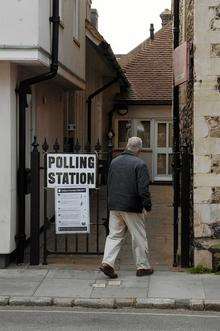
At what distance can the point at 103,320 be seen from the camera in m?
7.53

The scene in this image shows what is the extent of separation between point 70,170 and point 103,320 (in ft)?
10.2

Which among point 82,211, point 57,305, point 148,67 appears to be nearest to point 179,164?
point 82,211

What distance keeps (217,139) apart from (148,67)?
18.5 m

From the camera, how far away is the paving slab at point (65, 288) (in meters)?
8.48

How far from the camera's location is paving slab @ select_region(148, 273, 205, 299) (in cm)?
841

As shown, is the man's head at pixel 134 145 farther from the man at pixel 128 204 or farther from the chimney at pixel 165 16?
the chimney at pixel 165 16

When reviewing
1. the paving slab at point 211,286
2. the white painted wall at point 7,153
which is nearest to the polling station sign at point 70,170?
the white painted wall at point 7,153

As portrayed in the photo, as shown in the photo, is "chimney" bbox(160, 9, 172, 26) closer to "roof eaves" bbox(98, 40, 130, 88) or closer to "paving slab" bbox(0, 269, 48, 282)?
"roof eaves" bbox(98, 40, 130, 88)

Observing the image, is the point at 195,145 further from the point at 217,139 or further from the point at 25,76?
the point at 25,76

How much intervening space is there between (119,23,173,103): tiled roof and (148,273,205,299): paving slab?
16374 millimetres

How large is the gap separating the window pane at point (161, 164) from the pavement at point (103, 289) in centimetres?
1619

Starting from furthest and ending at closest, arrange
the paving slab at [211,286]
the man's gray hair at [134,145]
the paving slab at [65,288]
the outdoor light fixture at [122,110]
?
the outdoor light fixture at [122,110] → the man's gray hair at [134,145] → the paving slab at [65,288] → the paving slab at [211,286]

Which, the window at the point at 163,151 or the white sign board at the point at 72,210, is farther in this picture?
the window at the point at 163,151

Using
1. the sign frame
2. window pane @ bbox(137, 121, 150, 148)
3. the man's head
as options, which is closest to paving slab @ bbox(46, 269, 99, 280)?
the sign frame
